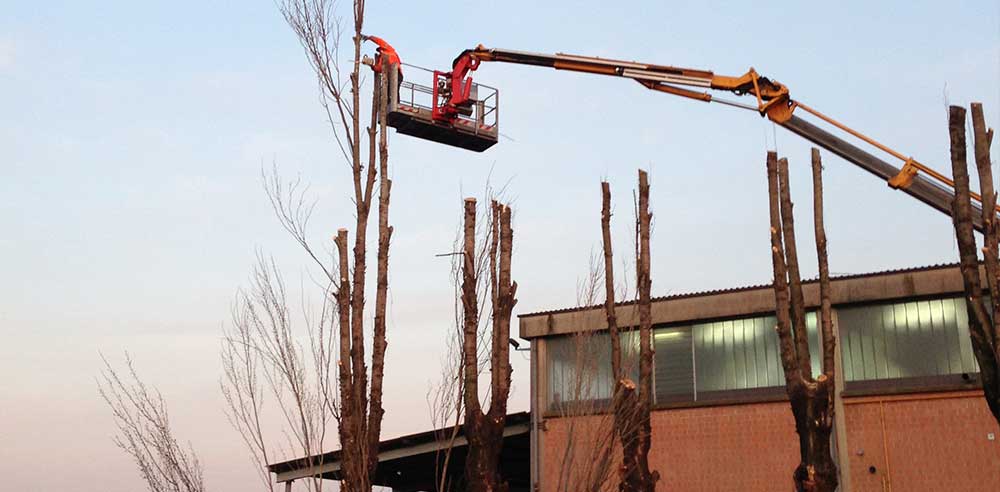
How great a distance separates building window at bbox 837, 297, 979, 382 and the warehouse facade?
2cm

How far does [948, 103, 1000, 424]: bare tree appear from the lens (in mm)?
13172

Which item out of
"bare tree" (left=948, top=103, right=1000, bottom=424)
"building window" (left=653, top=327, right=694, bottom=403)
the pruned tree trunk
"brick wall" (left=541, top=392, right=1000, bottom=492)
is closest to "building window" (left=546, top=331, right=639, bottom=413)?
"building window" (left=653, top=327, right=694, bottom=403)

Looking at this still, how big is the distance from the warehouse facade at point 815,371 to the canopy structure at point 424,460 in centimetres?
217

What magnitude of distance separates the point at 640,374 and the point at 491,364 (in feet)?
13.4

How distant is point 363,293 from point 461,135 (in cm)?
1059

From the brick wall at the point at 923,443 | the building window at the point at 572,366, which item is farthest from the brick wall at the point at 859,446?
the building window at the point at 572,366

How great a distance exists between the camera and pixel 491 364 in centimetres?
1827

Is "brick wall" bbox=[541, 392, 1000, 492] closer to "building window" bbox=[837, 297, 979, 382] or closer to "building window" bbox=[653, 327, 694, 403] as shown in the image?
"building window" bbox=[653, 327, 694, 403]

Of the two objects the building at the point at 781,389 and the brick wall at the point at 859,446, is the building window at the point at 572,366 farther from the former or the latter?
the brick wall at the point at 859,446

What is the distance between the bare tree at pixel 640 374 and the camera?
63.5 ft

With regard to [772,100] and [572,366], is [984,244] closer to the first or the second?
[772,100]

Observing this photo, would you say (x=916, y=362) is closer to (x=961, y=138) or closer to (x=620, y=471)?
(x=620, y=471)

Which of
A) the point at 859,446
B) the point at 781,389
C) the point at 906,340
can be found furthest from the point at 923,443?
→ the point at 781,389

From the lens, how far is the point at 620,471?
1989cm
